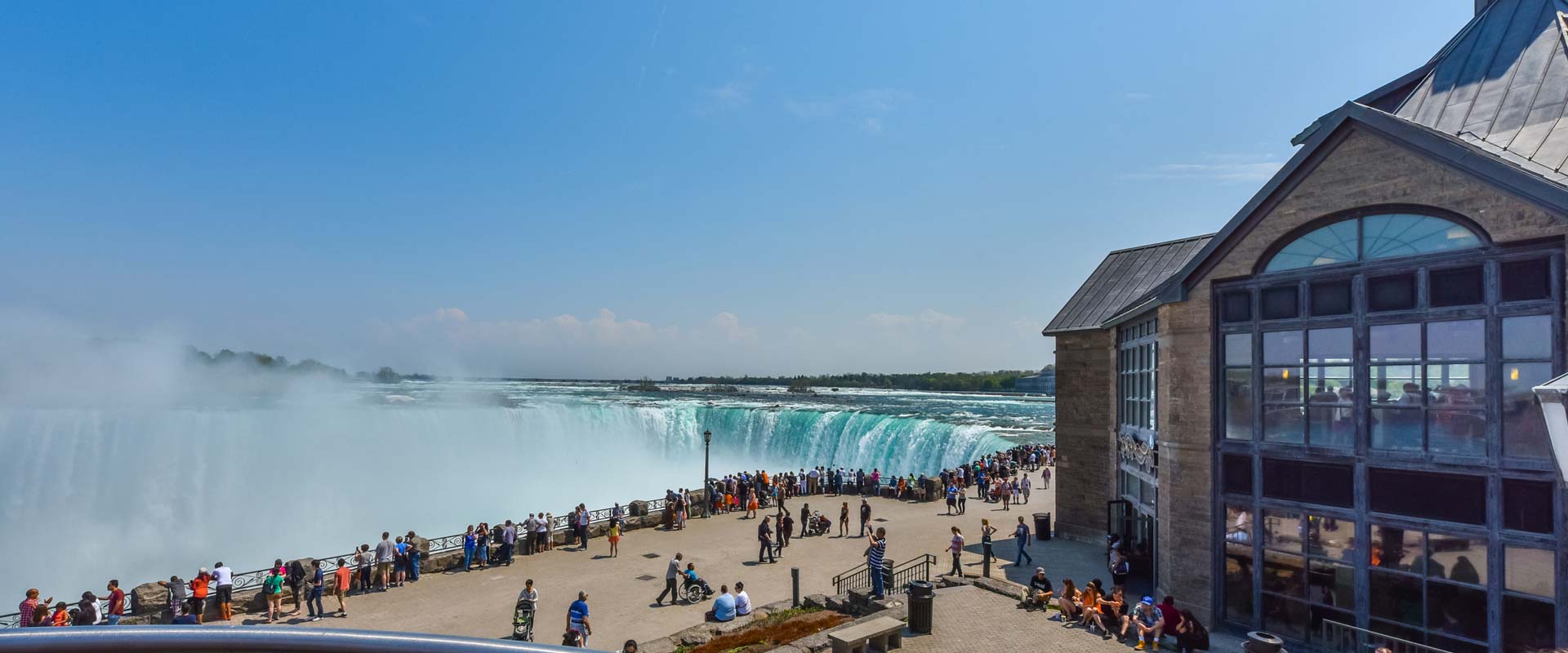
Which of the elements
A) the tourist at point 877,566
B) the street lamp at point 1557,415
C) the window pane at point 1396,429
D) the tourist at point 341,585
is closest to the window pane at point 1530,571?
the window pane at point 1396,429

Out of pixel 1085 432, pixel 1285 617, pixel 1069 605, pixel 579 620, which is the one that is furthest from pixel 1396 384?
pixel 579 620

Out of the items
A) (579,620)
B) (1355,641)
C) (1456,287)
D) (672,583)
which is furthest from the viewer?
(672,583)

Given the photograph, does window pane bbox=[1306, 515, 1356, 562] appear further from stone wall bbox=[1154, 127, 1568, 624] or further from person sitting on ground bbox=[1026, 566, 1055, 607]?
person sitting on ground bbox=[1026, 566, 1055, 607]

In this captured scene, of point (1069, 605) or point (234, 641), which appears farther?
point (1069, 605)

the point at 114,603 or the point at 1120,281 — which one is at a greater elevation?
the point at 1120,281

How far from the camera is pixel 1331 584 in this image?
39.7 ft

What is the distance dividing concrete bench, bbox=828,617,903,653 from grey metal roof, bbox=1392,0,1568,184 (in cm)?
1089

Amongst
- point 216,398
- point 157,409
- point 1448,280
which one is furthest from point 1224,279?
point 216,398

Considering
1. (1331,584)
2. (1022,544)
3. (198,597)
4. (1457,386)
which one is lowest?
(198,597)

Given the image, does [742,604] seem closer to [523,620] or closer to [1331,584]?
[523,620]

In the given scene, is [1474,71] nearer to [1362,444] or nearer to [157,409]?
[1362,444]

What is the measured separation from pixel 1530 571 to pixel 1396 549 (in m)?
1.45

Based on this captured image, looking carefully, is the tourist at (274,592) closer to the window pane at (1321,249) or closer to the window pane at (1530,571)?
the window pane at (1321,249)

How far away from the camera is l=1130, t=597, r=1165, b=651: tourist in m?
12.6
